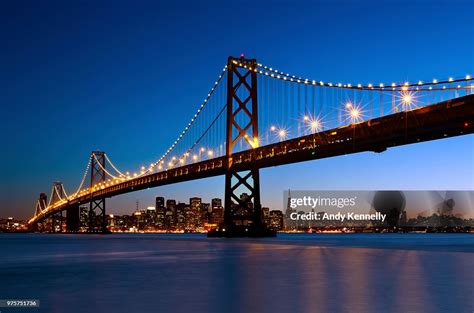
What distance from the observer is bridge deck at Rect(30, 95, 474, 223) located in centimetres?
3525

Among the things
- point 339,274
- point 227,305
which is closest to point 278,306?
point 227,305

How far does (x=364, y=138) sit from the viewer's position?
41.5 metres

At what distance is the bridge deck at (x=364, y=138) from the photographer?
116 ft

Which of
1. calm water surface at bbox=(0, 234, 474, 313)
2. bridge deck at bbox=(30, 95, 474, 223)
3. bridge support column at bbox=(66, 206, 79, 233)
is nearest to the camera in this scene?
calm water surface at bbox=(0, 234, 474, 313)

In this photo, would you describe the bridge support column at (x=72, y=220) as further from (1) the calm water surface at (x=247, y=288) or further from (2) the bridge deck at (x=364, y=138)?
(1) the calm water surface at (x=247, y=288)

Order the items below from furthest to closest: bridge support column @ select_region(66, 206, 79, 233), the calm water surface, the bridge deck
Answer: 1. bridge support column @ select_region(66, 206, 79, 233)
2. the bridge deck
3. the calm water surface

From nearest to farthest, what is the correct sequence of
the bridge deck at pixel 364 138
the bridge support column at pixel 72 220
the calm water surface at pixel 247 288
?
the calm water surface at pixel 247 288 < the bridge deck at pixel 364 138 < the bridge support column at pixel 72 220

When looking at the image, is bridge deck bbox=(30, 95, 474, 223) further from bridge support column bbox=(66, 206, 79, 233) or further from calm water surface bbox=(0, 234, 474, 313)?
bridge support column bbox=(66, 206, 79, 233)

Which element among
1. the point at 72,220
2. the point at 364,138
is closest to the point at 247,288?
the point at 364,138

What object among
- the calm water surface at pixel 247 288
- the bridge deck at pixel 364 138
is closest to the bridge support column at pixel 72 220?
the bridge deck at pixel 364 138

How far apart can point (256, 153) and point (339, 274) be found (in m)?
34.7

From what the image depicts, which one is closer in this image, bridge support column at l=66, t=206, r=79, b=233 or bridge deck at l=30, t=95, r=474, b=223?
bridge deck at l=30, t=95, r=474, b=223

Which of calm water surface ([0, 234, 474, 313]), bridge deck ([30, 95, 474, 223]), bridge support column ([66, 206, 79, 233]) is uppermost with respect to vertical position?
bridge deck ([30, 95, 474, 223])

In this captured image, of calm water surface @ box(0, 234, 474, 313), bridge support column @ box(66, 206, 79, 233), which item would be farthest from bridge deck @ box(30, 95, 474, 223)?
bridge support column @ box(66, 206, 79, 233)
